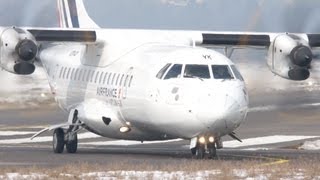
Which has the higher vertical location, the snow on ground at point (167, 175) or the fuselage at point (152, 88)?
the fuselage at point (152, 88)

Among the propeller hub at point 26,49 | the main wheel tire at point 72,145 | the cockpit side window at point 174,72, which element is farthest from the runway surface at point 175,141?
the propeller hub at point 26,49

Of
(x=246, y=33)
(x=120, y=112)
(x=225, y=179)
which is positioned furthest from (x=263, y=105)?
(x=225, y=179)

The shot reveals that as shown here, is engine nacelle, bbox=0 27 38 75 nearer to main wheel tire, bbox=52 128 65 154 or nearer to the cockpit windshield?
main wheel tire, bbox=52 128 65 154

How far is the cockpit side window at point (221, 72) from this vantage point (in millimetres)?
26656

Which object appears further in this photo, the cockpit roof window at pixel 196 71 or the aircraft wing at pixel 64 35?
the aircraft wing at pixel 64 35

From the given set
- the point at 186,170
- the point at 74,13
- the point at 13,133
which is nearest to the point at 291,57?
the point at 74,13

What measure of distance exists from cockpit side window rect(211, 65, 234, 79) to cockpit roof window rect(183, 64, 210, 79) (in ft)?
0.56

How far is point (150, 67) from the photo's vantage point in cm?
2827

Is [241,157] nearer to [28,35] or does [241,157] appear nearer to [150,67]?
[150,67]

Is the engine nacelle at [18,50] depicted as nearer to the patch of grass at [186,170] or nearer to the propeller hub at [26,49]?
the propeller hub at [26,49]

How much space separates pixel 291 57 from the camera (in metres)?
31.0

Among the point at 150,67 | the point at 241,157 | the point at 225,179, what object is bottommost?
the point at 225,179

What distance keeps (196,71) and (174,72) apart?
607 millimetres

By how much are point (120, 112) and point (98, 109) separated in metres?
1.17
